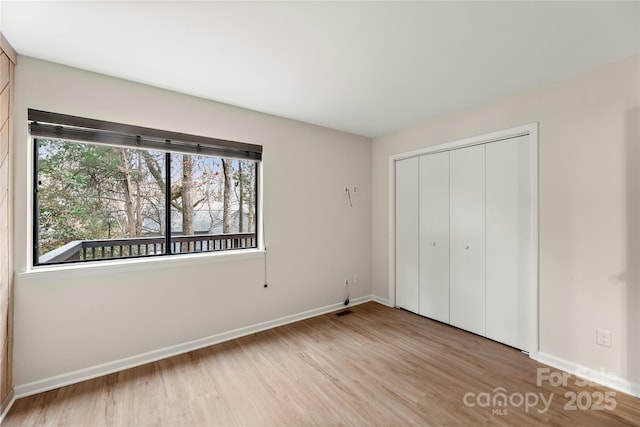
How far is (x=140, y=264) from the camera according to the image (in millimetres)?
2283

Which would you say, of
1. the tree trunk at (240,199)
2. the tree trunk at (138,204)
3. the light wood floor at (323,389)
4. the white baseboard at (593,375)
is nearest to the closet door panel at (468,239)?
the light wood floor at (323,389)

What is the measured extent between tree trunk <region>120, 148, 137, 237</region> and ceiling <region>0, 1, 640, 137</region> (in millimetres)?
684

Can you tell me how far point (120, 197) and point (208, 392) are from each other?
1764 millimetres

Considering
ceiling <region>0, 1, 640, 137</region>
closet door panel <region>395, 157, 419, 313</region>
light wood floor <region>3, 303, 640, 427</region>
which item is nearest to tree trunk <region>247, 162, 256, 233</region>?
ceiling <region>0, 1, 640, 137</region>

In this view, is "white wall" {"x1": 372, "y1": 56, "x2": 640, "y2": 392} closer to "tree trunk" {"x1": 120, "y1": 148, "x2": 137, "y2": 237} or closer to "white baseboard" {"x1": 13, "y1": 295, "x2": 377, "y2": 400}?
"white baseboard" {"x1": 13, "y1": 295, "x2": 377, "y2": 400}

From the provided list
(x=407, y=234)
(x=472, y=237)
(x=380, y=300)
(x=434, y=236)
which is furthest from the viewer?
(x=380, y=300)

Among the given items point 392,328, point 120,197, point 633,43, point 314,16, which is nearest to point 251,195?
point 120,197

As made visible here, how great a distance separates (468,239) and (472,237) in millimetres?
47

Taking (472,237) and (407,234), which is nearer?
(472,237)

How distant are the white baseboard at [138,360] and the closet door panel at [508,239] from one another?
1995mm

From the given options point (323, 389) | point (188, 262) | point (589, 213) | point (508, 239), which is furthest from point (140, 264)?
point (589, 213)

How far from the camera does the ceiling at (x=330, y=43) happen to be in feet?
4.79

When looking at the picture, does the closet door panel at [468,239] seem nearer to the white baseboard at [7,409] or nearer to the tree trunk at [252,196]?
the tree trunk at [252,196]

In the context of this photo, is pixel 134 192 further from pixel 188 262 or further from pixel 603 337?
pixel 603 337
